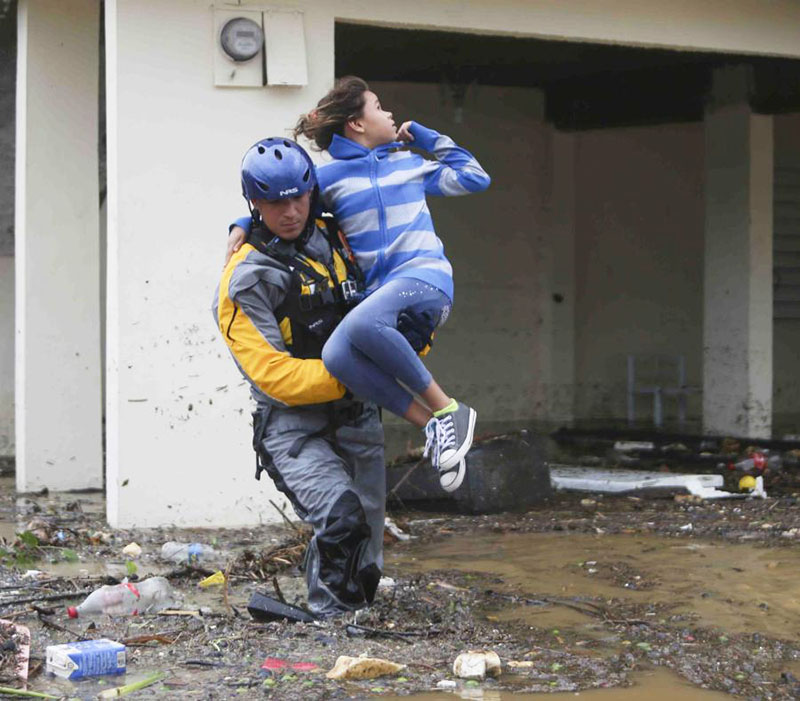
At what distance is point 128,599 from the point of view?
5383 mm

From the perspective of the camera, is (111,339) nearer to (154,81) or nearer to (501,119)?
(154,81)

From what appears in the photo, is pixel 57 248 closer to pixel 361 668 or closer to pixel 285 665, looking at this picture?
pixel 285 665

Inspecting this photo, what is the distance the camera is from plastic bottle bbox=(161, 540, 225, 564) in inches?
265

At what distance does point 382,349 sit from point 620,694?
140 cm

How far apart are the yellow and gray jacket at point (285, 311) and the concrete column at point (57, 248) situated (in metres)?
4.82

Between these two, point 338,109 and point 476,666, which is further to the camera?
point 338,109

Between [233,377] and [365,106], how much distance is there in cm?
318

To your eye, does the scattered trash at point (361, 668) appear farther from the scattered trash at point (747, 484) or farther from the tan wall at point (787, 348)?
the tan wall at point (787, 348)

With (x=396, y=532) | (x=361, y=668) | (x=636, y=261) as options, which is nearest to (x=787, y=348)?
(x=636, y=261)

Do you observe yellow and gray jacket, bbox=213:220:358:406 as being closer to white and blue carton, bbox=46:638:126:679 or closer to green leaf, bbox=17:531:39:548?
white and blue carton, bbox=46:638:126:679

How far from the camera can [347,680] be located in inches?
167

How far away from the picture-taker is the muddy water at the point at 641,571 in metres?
5.48

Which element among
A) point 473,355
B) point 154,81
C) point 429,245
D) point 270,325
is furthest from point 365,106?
point 473,355

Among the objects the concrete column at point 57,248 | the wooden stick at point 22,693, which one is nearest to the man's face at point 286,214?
the wooden stick at point 22,693
